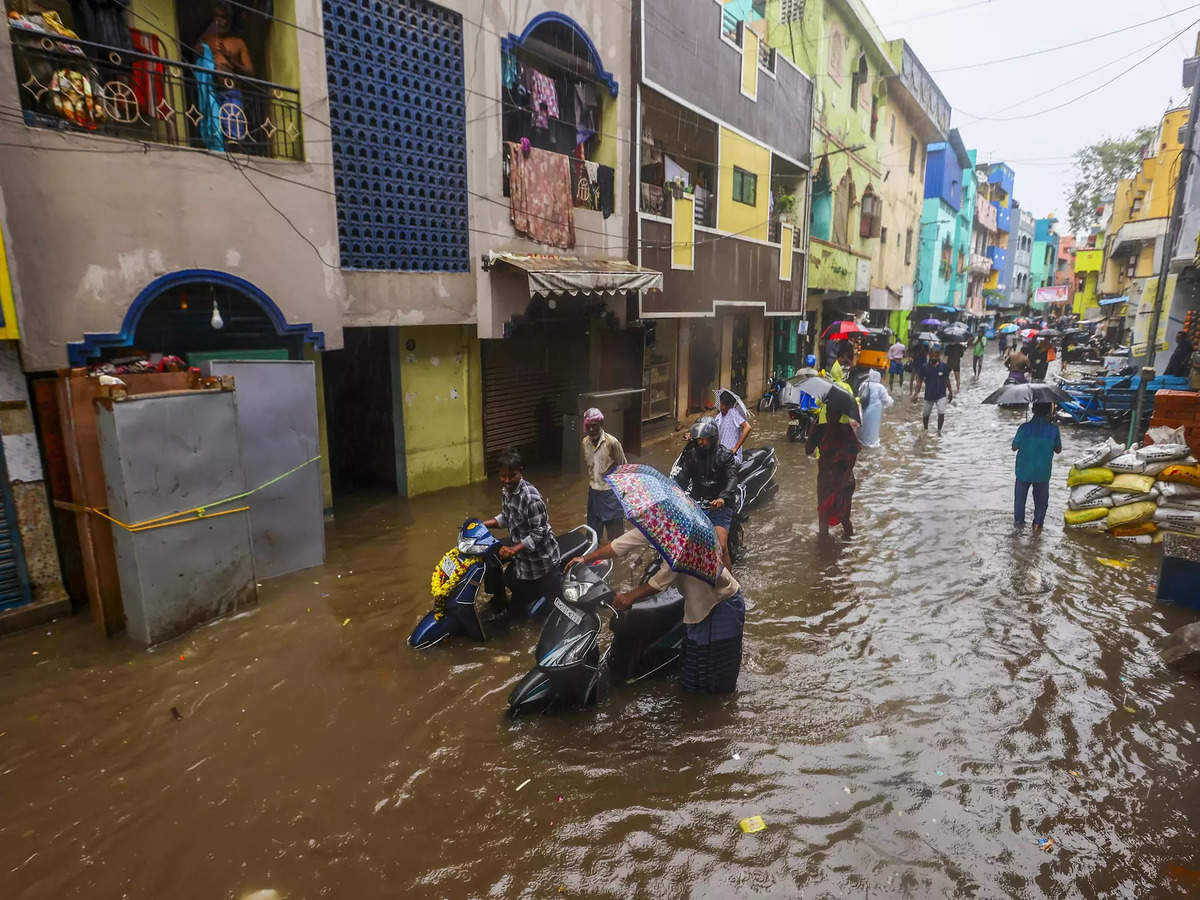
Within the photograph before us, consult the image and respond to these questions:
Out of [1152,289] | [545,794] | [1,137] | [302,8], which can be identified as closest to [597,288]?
[302,8]

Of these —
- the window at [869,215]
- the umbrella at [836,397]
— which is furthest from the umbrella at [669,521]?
the window at [869,215]

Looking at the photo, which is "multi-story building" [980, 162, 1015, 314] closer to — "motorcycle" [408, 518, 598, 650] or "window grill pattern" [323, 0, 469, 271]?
"window grill pattern" [323, 0, 469, 271]

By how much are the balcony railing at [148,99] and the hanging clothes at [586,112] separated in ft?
17.5

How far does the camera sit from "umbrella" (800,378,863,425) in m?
7.84

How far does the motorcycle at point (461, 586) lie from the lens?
543 centimetres

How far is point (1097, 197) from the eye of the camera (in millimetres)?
45719

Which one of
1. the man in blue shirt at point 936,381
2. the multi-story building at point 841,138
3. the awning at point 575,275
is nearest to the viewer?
the awning at point 575,275

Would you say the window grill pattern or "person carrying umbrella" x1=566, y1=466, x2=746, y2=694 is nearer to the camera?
"person carrying umbrella" x1=566, y1=466, x2=746, y2=694

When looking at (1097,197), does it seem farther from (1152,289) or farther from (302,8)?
(302,8)

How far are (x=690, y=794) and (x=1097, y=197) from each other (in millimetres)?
56698

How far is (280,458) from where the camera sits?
22.7 ft

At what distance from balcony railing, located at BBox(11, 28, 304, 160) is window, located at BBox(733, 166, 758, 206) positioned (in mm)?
10963

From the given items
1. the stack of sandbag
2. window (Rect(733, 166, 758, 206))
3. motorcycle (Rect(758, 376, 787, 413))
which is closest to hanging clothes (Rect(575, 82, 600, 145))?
window (Rect(733, 166, 758, 206))

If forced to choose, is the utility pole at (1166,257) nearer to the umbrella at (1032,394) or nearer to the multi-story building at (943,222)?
the umbrella at (1032,394)
